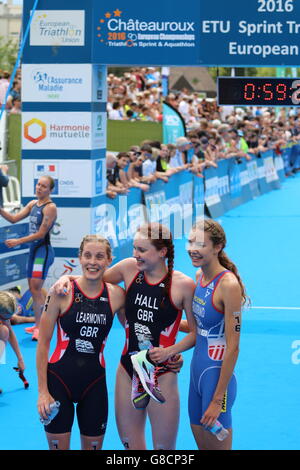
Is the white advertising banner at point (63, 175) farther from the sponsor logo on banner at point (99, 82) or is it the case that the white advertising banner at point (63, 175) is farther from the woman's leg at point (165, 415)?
the woman's leg at point (165, 415)

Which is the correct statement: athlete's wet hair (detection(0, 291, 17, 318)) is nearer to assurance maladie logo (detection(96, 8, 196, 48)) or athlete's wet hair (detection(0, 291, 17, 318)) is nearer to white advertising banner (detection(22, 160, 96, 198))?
white advertising banner (detection(22, 160, 96, 198))

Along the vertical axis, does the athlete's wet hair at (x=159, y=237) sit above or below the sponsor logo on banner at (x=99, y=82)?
below

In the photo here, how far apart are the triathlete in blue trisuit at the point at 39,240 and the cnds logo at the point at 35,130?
2098 millimetres

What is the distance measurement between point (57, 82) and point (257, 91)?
2947 mm

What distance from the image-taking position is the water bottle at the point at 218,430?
219 inches

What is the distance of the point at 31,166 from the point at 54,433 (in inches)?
315

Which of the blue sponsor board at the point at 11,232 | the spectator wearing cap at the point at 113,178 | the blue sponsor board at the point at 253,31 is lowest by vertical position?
the blue sponsor board at the point at 11,232

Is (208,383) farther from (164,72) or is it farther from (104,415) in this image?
(164,72)

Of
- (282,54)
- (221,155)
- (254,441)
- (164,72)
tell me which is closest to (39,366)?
(254,441)

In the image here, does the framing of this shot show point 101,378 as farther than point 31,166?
No

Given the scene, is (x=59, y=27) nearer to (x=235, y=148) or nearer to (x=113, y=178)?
(x=113, y=178)

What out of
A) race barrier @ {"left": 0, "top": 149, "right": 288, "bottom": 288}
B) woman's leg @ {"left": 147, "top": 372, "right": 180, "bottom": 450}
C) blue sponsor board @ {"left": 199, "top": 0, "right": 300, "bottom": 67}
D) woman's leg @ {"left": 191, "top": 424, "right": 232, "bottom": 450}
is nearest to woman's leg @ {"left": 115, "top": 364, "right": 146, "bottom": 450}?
woman's leg @ {"left": 147, "top": 372, "right": 180, "bottom": 450}

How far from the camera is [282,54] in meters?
12.2
